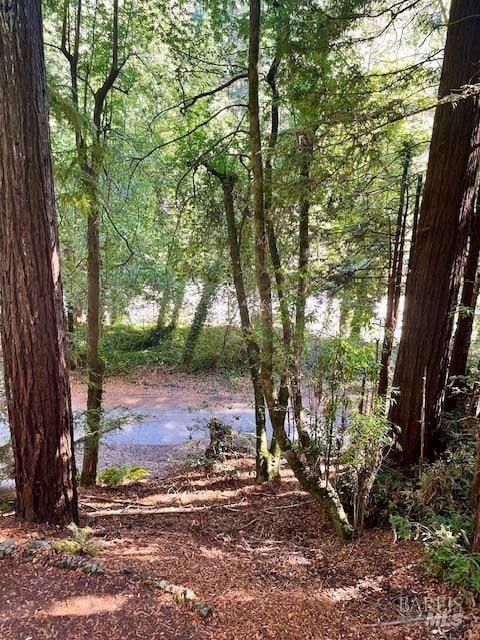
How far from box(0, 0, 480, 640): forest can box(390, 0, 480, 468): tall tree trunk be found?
21mm

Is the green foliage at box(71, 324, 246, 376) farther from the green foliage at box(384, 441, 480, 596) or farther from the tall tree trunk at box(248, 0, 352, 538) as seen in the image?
the green foliage at box(384, 441, 480, 596)

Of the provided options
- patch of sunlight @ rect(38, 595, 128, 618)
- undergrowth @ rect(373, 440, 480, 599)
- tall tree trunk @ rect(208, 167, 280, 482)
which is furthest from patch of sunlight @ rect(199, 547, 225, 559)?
tall tree trunk @ rect(208, 167, 280, 482)

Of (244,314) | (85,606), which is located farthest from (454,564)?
(244,314)

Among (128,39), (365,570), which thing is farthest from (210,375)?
(365,570)

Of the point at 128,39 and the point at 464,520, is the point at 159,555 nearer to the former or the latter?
the point at 464,520

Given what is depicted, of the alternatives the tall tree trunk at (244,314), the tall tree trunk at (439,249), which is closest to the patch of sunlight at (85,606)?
the tall tree trunk at (439,249)

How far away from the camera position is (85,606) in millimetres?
2389

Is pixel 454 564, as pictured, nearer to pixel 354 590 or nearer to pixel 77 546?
pixel 354 590

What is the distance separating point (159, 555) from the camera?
3197 mm

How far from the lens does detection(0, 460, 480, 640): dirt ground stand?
2285 millimetres

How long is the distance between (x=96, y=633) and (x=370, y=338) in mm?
3234

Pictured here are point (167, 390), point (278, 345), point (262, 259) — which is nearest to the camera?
point (262, 259)

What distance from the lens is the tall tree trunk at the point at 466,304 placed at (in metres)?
4.63

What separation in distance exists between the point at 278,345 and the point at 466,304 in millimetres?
2264
